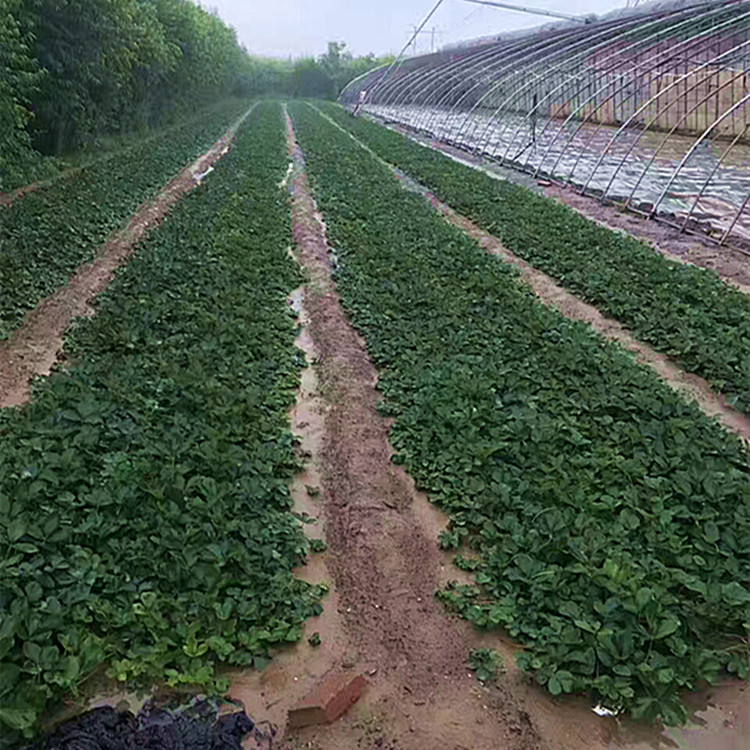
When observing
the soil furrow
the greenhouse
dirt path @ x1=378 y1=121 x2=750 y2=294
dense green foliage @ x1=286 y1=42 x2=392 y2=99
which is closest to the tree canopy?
the greenhouse

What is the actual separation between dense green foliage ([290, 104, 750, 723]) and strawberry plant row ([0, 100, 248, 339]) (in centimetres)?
379

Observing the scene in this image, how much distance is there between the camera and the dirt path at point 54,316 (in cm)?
661

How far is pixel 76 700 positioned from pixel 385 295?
6.05 metres

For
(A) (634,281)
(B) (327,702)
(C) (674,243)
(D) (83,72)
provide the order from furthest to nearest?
1. (D) (83,72)
2. (C) (674,243)
3. (A) (634,281)
4. (B) (327,702)

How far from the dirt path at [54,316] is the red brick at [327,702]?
410cm

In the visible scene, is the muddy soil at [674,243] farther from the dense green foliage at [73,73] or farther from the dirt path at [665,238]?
the dense green foliage at [73,73]

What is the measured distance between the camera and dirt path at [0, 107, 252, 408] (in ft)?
21.7

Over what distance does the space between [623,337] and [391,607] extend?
15.9 ft

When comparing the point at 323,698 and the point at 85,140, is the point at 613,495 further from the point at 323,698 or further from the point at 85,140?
the point at 85,140

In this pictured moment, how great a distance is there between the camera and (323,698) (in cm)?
315

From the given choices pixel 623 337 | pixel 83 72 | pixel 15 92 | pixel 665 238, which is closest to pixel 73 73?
pixel 83 72

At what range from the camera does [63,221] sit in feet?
37.6

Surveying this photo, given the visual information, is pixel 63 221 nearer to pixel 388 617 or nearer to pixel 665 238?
pixel 665 238

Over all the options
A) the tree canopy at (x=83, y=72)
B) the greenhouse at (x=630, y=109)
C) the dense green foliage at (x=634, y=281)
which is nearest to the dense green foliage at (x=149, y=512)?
the dense green foliage at (x=634, y=281)
